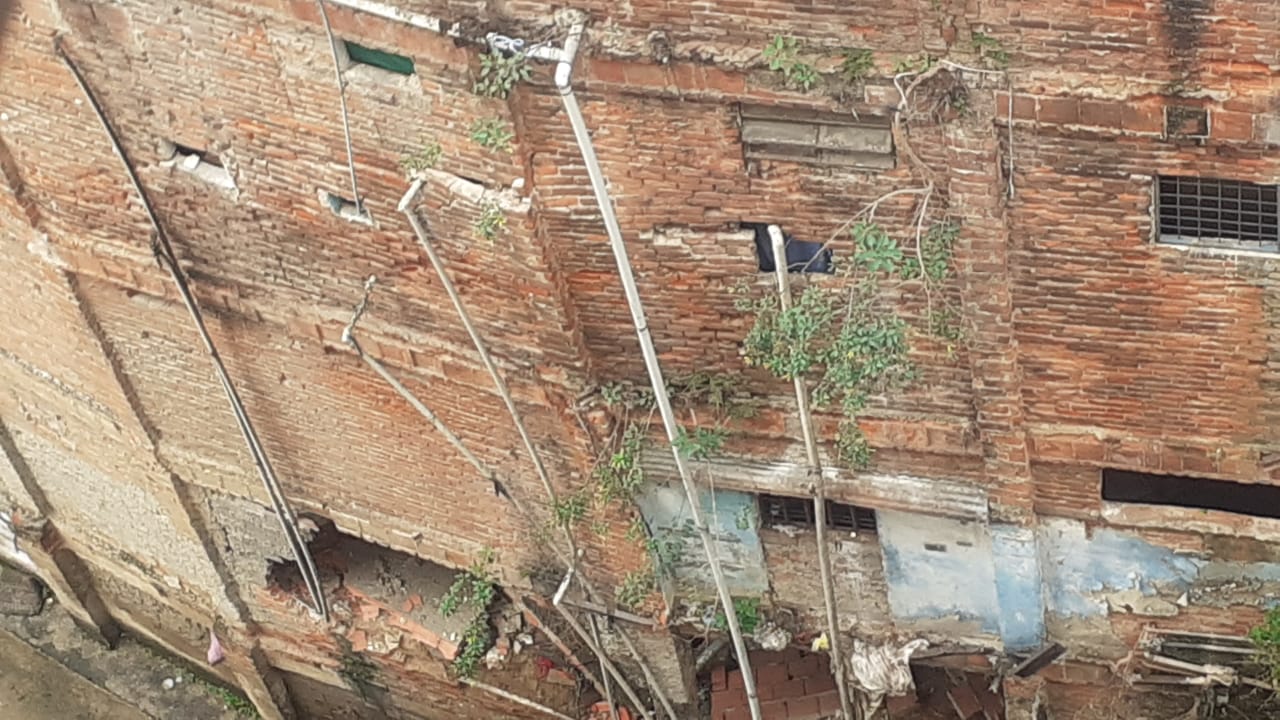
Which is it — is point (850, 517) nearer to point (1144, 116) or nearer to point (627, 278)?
point (627, 278)

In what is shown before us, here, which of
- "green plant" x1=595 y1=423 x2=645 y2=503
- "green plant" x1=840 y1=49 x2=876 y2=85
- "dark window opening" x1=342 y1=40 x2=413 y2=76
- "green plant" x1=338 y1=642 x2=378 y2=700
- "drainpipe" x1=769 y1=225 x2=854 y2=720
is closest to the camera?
"green plant" x1=840 y1=49 x2=876 y2=85

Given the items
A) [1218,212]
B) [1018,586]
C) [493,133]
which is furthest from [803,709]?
[493,133]

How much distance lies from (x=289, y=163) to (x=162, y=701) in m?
7.54

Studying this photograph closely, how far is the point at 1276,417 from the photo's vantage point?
849 cm

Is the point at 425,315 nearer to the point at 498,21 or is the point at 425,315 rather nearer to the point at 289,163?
the point at 289,163

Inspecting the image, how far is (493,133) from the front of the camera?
831 centimetres

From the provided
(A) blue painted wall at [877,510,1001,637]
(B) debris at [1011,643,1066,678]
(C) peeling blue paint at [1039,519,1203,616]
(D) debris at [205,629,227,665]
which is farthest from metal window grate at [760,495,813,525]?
(D) debris at [205,629,227,665]

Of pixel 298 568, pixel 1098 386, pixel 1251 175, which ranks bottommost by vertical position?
pixel 298 568

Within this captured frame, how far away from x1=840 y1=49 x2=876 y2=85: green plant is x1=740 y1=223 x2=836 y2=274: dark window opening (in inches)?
46.5

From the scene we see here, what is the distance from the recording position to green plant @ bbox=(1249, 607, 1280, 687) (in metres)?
9.49

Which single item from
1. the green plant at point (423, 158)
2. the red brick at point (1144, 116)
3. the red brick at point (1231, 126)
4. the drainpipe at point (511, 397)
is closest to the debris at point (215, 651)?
the drainpipe at point (511, 397)

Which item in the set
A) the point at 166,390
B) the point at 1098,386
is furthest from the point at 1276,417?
the point at 166,390

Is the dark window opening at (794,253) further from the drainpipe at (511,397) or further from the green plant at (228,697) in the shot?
the green plant at (228,697)

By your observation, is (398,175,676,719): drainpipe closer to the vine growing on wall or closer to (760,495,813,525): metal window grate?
the vine growing on wall
